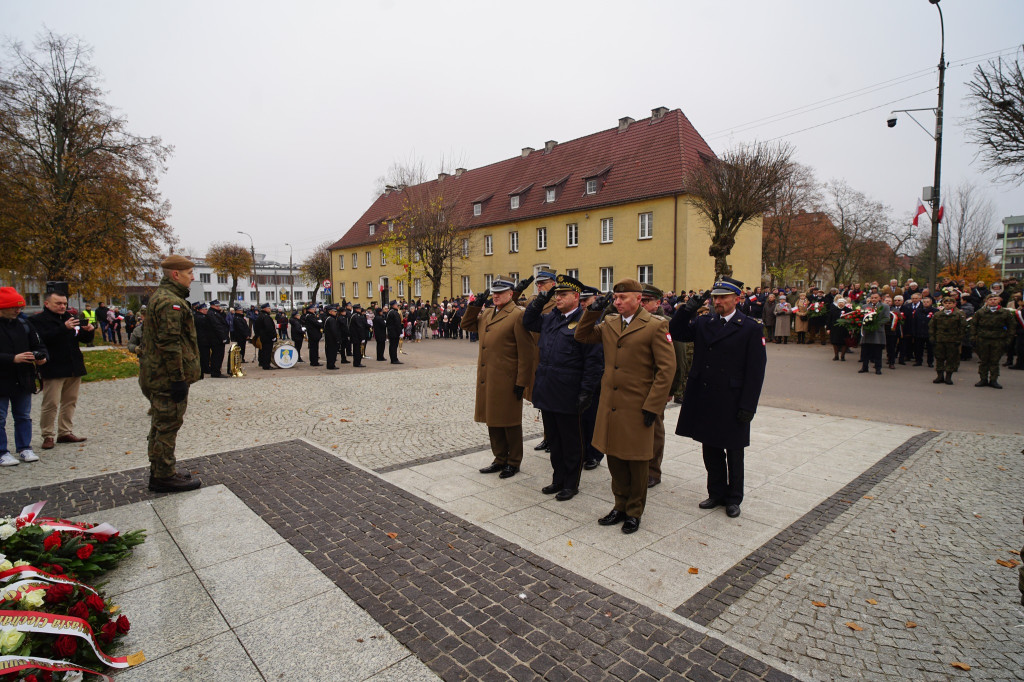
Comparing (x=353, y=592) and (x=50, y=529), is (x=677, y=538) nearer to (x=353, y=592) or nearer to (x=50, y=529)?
(x=353, y=592)

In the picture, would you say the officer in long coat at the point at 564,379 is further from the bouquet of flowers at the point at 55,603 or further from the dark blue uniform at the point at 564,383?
the bouquet of flowers at the point at 55,603

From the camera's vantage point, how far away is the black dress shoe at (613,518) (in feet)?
15.5

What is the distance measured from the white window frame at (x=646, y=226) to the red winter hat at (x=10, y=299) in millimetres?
30902

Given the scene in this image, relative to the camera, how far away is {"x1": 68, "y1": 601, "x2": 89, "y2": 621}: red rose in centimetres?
289

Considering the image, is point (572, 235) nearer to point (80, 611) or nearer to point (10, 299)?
point (10, 299)

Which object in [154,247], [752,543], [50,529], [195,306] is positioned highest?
[154,247]

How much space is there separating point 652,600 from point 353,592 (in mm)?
1935

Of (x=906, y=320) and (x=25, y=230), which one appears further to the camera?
(x=25, y=230)

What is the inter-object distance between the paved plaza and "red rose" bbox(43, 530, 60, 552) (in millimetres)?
453

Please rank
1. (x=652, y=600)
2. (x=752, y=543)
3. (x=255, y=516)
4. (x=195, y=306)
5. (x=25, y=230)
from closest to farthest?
(x=652, y=600) < (x=752, y=543) < (x=255, y=516) < (x=195, y=306) < (x=25, y=230)

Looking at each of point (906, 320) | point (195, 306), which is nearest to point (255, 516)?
point (195, 306)

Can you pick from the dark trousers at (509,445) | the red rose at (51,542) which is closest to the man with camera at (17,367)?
the red rose at (51,542)

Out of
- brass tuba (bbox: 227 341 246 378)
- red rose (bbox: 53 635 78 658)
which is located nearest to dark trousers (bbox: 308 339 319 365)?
brass tuba (bbox: 227 341 246 378)

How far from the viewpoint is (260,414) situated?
9578 mm
